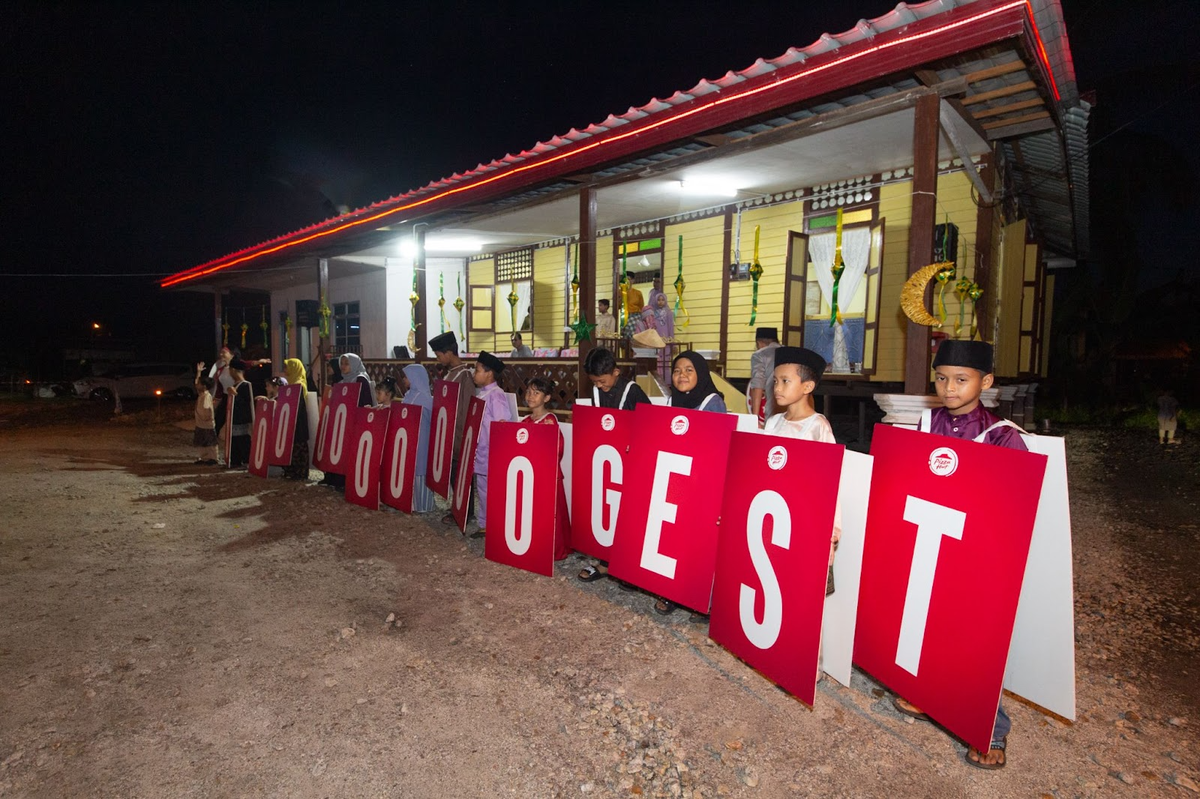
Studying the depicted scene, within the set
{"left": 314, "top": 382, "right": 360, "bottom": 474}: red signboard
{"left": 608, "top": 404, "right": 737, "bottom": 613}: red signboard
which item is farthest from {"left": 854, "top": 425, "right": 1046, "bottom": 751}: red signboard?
{"left": 314, "top": 382, "right": 360, "bottom": 474}: red signboard

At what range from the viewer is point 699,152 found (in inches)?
251

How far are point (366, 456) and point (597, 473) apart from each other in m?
3.14

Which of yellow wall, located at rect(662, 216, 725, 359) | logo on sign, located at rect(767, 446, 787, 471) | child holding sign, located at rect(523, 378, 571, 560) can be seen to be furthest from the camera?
yellow wall, located at rect(662, 216, 725, 359)

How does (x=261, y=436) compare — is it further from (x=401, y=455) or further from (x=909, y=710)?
(x=909, y=710)

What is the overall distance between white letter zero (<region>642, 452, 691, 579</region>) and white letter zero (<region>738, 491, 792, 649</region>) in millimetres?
681

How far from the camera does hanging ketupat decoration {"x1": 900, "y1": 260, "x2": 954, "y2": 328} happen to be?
178 inches

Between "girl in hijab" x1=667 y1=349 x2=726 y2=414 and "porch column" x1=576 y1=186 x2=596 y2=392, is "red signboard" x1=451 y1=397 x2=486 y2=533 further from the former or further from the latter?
"porch column" x1=576 y1=186 x2=596 y2=392

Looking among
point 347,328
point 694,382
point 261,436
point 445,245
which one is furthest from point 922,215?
point 347,328

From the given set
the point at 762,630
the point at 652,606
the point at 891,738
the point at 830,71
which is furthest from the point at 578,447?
the point at 830,71

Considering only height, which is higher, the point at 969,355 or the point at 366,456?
the point at 969,355

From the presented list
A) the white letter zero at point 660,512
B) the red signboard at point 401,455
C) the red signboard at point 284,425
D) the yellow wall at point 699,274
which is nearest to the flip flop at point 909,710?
the white letter zero at point 660,512

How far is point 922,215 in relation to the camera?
4602 mm

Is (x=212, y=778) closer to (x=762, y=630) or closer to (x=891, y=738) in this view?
(x=762, y=630)

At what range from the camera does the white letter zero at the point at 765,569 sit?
108 inches
